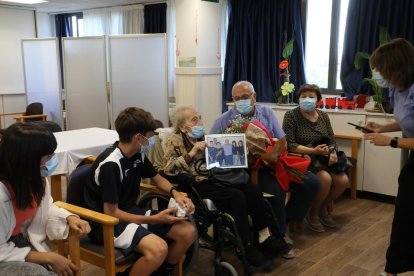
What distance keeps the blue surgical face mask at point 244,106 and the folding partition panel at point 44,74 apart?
3.44 meters

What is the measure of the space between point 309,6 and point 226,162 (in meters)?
2.97

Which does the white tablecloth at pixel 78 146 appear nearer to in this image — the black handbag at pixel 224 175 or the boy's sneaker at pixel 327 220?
the black handbag at pixel 224 175

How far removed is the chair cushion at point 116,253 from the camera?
1.89m

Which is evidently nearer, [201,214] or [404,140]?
[404,140]

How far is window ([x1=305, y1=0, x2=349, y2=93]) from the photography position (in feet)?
15.2

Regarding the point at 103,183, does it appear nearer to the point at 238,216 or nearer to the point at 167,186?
the point at 167,186

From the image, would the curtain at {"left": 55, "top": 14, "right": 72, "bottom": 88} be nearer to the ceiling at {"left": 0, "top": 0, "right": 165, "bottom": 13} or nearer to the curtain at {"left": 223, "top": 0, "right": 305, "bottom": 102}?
the ceiling at {"left": 0, "top": 0, "right": 165, "bottom": 13}

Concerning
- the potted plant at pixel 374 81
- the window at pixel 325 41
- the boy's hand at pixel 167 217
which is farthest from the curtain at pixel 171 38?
the boy's hand at pixel 167 217

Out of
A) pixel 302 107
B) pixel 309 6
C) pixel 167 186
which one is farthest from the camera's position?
pixel 309 6

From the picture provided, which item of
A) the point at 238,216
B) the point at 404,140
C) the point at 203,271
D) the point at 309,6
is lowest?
the point at 203,271

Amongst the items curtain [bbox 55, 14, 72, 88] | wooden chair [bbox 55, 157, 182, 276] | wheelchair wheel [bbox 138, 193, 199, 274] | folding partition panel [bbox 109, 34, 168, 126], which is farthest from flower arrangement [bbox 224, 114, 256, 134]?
curtain [bbox 55, 14, 72, 88]

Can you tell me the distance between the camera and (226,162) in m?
2.64

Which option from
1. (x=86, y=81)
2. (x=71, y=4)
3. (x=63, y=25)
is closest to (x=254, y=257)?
(x=86, y=81)

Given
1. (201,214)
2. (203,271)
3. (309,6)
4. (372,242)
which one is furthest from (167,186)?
(309,6)
